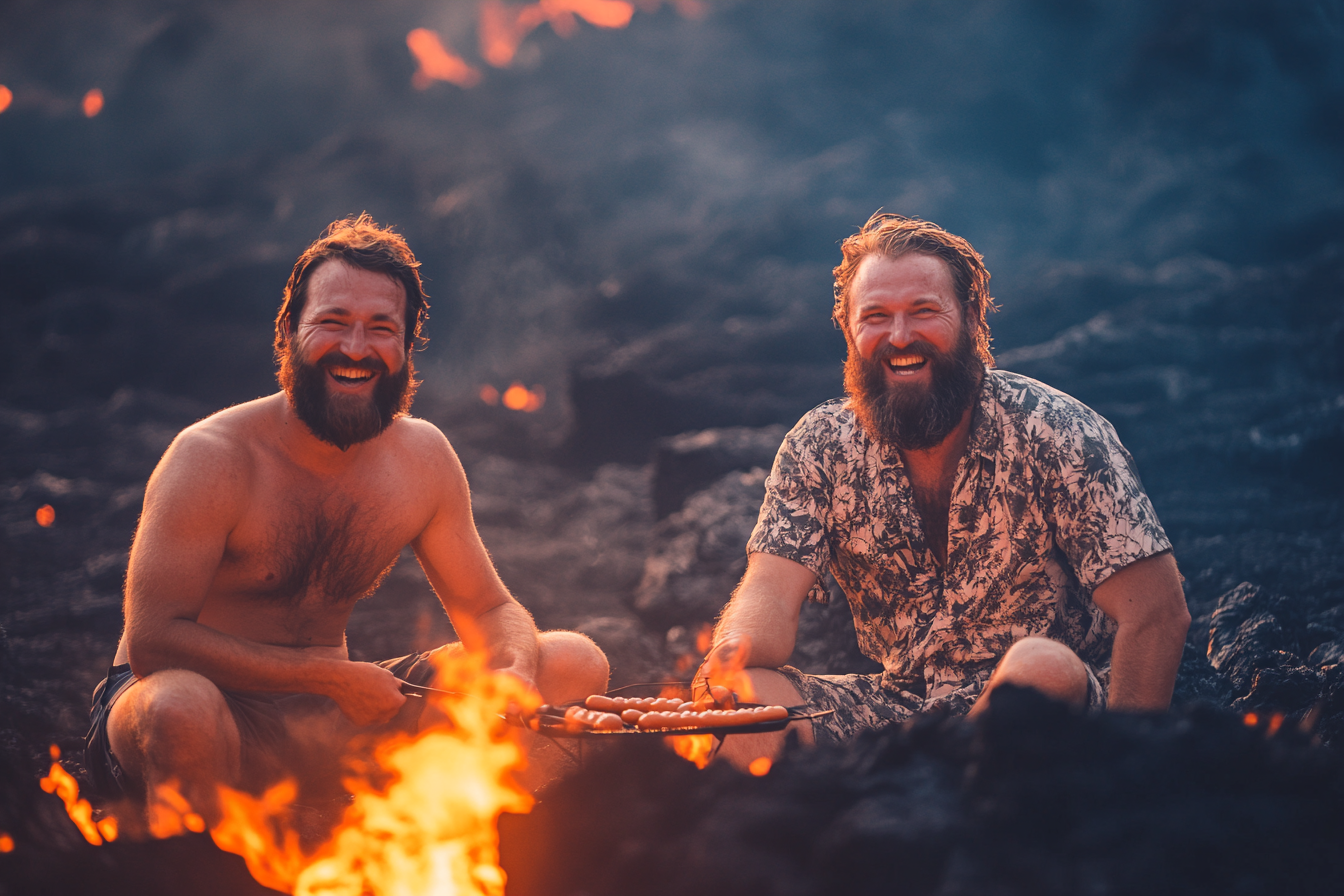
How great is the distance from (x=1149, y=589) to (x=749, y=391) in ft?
35.9

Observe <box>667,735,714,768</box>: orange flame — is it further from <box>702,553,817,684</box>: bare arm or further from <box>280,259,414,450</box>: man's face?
<box>280,259,414,450</box>: man's face

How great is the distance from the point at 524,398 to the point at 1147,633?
54.1 ft

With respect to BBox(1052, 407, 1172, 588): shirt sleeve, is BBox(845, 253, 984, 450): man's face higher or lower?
higher

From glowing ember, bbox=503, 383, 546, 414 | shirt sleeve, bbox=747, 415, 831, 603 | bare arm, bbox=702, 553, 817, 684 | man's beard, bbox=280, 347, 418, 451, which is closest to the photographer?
bare arm, bbox=702, 553, 817, 684

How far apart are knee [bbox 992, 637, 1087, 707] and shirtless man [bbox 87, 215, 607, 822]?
6.36 feet

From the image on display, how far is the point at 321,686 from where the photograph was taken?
11.2 ft

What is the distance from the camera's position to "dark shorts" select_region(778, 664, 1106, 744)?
12.0ft

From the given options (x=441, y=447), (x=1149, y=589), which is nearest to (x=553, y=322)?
(x=441, y=447)

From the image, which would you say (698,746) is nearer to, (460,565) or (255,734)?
(460,565)

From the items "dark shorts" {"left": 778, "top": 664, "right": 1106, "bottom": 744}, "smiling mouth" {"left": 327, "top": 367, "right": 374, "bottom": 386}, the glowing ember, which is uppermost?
the glowing ember

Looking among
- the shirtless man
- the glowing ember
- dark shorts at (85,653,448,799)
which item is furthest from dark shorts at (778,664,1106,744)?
the glowing ember

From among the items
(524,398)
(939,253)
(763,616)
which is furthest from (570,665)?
(524,398)

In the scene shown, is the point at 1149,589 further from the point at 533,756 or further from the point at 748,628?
the point at 533,756

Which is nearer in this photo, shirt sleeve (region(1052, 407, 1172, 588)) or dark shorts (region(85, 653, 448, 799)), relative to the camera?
shirt sleeve (region(1052, 407, 1172, 588))
